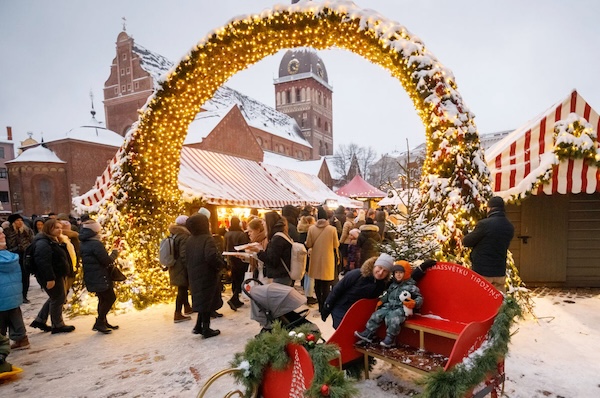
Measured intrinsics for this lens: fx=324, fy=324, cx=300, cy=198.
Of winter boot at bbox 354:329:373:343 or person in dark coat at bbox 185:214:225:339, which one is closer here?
winter boot at bbox 354:329:373:343

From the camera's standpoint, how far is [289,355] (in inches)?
110

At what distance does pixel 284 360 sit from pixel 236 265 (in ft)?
14.2

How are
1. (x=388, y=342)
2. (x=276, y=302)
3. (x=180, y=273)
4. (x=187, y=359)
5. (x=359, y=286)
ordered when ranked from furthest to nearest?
(x=180, y=273)
(x=187, y=359)
(x=359, y=286)
(x=388, y=342)
(x=276, y=302)

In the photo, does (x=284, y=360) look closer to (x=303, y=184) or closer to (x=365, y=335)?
(x=365, y=335)

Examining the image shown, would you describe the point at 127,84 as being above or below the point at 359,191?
above

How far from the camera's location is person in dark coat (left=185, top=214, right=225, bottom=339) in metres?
5.07

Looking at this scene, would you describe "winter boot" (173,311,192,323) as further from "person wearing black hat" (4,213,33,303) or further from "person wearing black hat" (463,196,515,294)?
"person wearing black hat" (463,196,515,294)

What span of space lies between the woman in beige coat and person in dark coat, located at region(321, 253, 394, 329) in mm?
2076

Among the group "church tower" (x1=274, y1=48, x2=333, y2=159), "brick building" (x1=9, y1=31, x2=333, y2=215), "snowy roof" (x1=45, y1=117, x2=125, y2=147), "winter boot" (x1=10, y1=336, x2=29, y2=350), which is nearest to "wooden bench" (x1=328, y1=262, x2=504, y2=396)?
"winter boot" (x1=10, y1=336, x2=29, y2=350)

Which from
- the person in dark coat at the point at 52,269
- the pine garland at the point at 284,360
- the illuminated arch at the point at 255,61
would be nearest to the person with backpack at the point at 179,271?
the illuminated arch at the point at 255,61

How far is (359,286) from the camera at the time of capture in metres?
3.83

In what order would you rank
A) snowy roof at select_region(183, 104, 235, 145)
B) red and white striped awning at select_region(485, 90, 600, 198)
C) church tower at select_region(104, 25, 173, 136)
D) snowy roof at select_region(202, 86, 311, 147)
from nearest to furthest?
red and white striped awning at select_region(485, 90, 600, 198), snowy roof at select_region(183, 104, 235, 145), church tower at select_region(104, 25, 173, 136), snowy roof at select_region(202, 86, 311, 147)

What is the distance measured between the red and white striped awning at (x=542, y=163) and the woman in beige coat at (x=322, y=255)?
3694 millimetres

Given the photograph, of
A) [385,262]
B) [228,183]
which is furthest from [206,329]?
[228,183]
